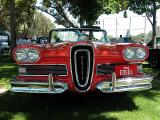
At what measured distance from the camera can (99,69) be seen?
238 inches

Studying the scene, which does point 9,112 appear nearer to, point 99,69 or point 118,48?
point 99,69

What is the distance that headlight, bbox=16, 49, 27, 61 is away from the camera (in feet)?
20.1

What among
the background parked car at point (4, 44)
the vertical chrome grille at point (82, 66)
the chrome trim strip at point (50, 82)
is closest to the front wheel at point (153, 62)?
the vertical chrome grille at point (82, 66)

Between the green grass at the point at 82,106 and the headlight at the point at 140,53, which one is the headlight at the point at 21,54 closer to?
the green grass at the point at 82,106

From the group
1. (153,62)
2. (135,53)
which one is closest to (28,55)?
(135,53)

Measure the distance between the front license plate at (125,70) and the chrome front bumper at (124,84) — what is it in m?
0.17

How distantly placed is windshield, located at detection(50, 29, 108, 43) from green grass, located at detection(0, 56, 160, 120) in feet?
4.33

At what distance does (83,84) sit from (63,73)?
38 centimetres

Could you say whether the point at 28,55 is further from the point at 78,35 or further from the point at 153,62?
the point at 153,62

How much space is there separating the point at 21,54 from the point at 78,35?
216cm

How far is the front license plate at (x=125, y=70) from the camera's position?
20.3 ft

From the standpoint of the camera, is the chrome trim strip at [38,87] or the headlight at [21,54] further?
the headlight at [21,54]

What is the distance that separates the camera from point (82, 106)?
263 inches

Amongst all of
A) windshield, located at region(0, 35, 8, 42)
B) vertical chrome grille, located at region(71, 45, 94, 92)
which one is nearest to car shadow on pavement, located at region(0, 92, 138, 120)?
vertical chrome grille, located at region(71, 45, 94, 92)
